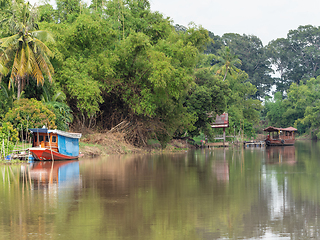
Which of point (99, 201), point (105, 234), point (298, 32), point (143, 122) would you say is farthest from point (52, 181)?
point (298, 32)

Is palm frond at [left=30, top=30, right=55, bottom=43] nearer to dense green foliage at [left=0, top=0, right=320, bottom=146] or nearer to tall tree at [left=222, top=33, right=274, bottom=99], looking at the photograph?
dense green foliage at [left=0, top=0, right=320, bottom=146]

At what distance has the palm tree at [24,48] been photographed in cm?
2673

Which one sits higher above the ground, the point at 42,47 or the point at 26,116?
the point at 42,47

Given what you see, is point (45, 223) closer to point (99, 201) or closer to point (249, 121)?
point (99, 201)

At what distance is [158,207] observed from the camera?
9.86 m

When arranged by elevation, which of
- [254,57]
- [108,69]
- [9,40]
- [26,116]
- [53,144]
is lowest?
[53,144]

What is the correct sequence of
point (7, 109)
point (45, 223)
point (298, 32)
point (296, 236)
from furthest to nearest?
point (298, 32) < point (7, 109) < point (45, 223) < point (296, 236)

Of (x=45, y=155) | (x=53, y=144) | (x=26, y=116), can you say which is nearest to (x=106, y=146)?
(x=53, y=144)

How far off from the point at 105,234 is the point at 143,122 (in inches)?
1127

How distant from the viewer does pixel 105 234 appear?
7.38 metres

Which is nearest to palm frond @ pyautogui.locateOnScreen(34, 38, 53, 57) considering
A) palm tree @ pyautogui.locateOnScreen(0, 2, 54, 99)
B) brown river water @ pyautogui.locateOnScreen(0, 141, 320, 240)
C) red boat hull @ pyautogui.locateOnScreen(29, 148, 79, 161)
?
palm tree @ pyautogui.locateOnScreen(0, 2, 54, 99)

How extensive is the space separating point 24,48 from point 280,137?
135ft

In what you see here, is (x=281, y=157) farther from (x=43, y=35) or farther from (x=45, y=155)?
(x=43, y=35)

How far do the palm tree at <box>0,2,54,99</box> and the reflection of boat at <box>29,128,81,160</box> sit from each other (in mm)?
4500
